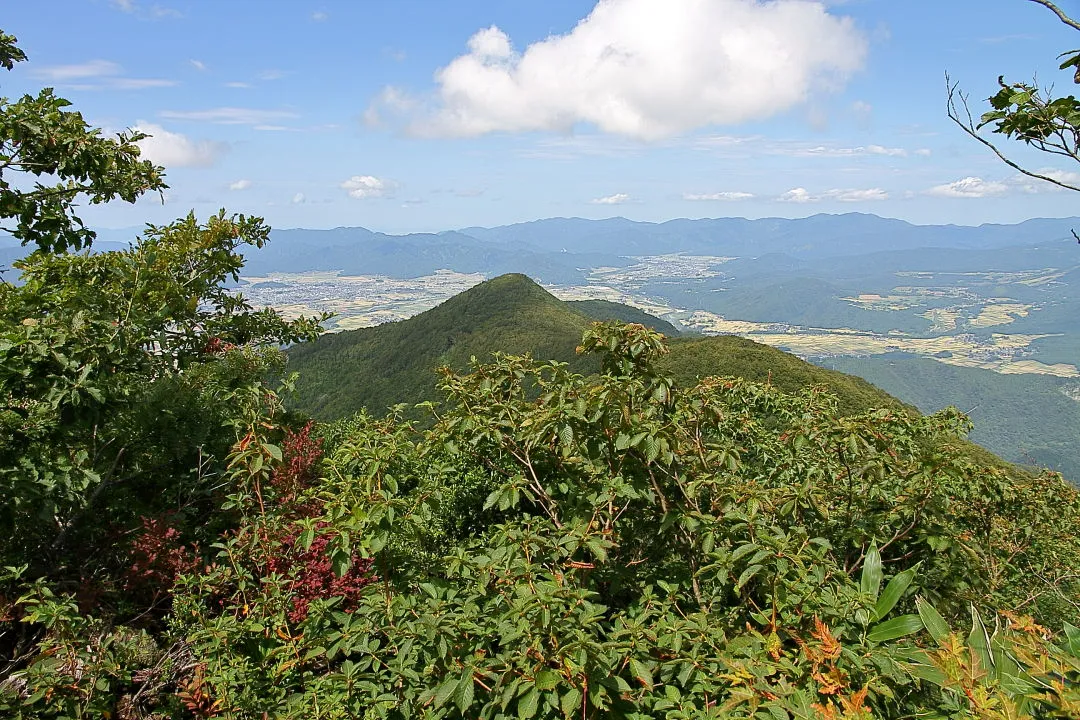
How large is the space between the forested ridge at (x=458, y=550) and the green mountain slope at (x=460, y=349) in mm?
39782

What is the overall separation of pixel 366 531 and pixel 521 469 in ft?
4.34

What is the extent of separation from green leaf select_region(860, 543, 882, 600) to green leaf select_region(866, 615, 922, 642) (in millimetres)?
221

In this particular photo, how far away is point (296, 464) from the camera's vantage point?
5301 millimetres

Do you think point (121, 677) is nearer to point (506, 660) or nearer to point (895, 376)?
point (506, 660)

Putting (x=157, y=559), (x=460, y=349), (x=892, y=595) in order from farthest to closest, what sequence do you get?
(x=460, y=349) → (x=157, y=559) → (x=892, y=595)

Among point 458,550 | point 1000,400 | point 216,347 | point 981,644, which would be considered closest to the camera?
point 981,644

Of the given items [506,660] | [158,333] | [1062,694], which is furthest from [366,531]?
[158,333]

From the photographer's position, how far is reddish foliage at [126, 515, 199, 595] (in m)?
4.16

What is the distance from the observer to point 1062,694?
1948mm

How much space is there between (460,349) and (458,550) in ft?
257

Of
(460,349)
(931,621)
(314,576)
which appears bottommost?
(460,349)

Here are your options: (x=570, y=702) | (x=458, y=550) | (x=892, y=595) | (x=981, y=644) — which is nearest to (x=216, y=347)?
(x=458, y=550)

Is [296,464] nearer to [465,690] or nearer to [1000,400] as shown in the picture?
[465,690]

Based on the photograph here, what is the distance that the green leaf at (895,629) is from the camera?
9.73 feet
